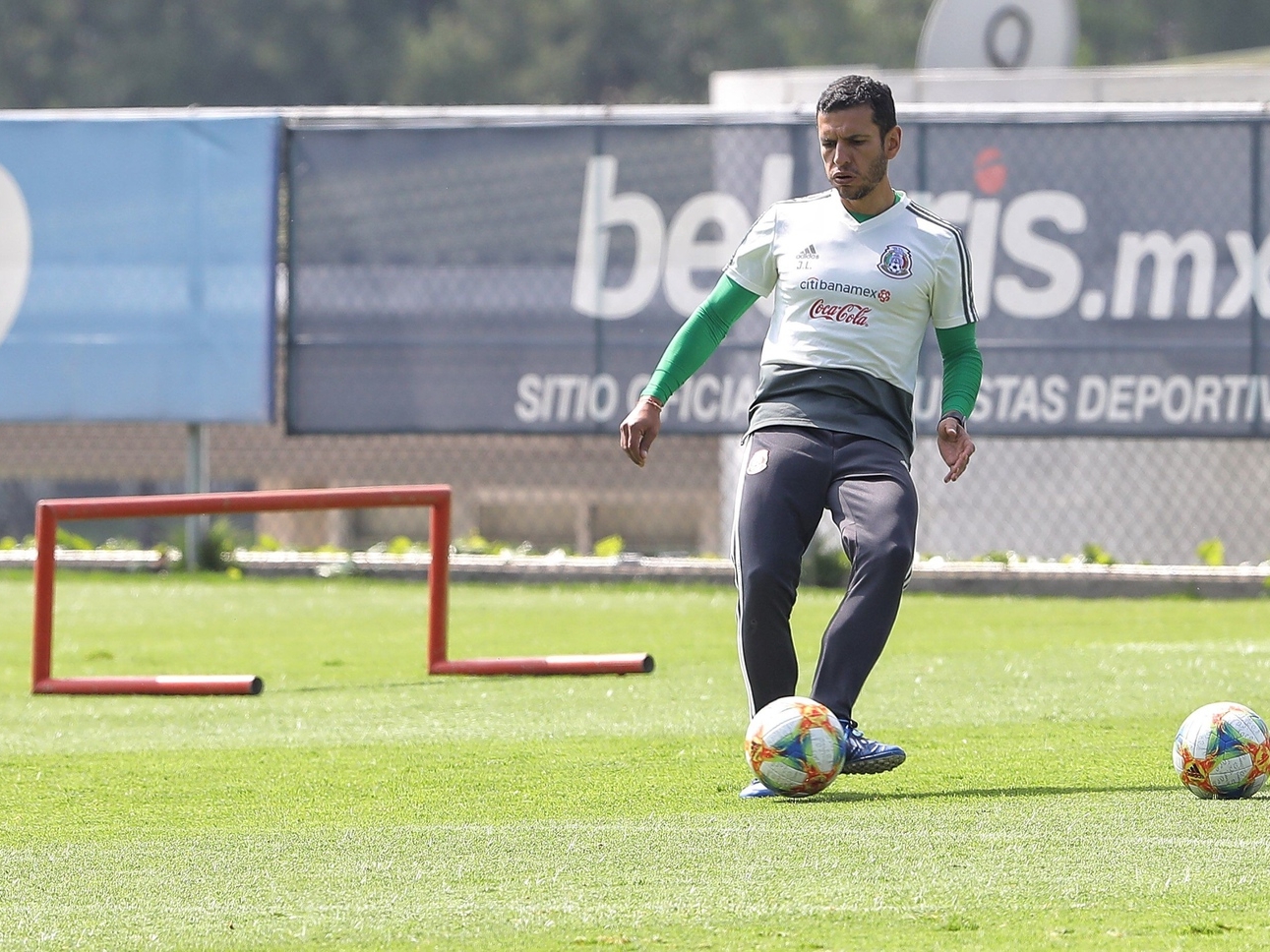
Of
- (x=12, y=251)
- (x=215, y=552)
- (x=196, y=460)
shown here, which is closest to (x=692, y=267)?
(x=196, y=460)

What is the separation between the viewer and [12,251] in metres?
12.7

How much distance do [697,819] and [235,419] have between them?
7951mm

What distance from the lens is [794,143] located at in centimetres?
1218

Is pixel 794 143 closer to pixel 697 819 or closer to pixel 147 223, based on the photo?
pixel 147 223

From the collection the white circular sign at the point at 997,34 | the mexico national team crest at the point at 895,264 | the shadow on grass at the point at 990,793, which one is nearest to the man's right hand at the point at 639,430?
the mexico national team crest at the point at 895,264

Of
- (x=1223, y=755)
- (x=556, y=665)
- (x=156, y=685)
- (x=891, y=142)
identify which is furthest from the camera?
(x=556, y=665)

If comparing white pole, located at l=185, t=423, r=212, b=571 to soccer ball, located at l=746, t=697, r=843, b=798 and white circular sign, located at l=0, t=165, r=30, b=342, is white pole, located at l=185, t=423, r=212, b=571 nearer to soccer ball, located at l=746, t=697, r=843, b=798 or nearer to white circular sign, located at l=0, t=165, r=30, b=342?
white circular sign, located at l=0, t=165, r=30, b=342

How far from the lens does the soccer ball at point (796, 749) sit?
17.5 feet

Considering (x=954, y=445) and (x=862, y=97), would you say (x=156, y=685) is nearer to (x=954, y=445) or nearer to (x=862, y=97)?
(x=954, y=445)

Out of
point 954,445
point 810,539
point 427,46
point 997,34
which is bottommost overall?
point 810,539

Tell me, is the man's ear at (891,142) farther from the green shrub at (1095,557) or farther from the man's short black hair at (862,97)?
the green shrub at (1095,557)

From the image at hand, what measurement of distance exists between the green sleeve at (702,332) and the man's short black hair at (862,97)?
0.60m

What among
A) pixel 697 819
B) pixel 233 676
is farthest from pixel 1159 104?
pixel 697 819

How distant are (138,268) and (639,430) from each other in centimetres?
755
